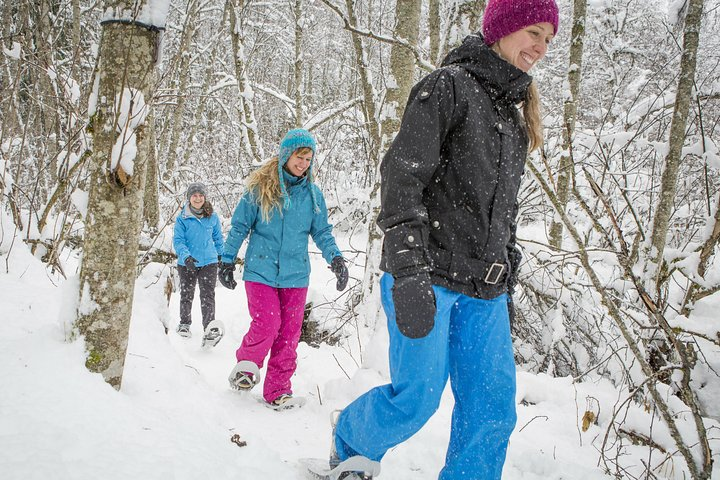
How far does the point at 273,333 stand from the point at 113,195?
1589mm

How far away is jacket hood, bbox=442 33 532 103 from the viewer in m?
1.76

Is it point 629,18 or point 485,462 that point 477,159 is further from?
point 629,18

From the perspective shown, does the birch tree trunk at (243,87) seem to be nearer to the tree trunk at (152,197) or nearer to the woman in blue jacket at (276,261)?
the tree trunk at (152,197)

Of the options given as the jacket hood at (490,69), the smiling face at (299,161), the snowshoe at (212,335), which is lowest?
the snowshoe at (212,335)

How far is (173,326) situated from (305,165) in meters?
3.55

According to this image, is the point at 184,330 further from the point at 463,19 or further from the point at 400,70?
the point at 463,19

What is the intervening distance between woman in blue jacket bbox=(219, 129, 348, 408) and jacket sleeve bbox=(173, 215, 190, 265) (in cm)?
234

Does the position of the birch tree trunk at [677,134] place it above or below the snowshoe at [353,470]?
above

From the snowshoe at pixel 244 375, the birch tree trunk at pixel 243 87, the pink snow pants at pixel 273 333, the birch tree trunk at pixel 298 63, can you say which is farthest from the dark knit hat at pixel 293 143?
the birch tree trunk at pixel 298 63

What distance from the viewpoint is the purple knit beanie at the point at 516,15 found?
1706 mm

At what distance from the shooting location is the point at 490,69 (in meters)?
1.76

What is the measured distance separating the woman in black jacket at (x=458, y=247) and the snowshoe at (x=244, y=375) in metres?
1.44

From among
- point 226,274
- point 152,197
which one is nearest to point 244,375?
point 226,274

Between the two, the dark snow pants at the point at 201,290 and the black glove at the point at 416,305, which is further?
the dark snow pants at the point at 201,290
